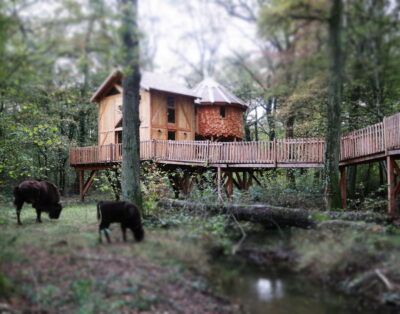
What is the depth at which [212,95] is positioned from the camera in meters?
24.4

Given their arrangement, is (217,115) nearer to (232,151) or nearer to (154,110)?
(154,110)

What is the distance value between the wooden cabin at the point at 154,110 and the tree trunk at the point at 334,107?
11563 mm

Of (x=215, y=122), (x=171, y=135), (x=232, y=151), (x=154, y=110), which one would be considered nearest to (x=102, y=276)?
(x=232, y=151)

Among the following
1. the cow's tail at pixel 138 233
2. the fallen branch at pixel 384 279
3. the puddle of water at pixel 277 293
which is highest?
the cow's tail at pixel 138 233

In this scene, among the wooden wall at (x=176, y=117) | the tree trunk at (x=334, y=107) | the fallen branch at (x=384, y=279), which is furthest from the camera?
the wooden wall at (x=176, y=117)

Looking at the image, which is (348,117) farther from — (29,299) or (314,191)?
(29,299)

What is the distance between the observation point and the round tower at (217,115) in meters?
24.1

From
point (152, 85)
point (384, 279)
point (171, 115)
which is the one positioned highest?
point (152, 85)

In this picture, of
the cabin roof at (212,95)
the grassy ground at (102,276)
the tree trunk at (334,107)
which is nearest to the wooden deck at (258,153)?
the tree trunk at (334,107)

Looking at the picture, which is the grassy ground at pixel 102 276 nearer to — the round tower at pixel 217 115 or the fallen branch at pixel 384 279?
the fallen branch at pixel 384 279

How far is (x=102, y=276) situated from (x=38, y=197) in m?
5.89

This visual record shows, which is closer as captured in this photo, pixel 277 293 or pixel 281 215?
pixel 277 293

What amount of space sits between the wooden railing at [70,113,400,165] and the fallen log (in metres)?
2.85

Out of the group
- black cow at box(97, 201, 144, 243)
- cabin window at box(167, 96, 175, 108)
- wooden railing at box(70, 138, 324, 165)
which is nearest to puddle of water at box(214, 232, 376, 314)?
black cow at box(97, 201, 144, 243)
